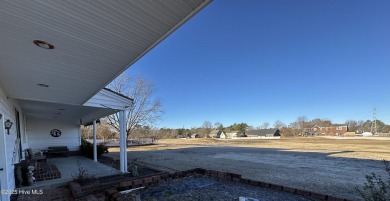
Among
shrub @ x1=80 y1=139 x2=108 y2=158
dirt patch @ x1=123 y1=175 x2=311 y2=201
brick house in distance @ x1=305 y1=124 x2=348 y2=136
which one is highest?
dirt patch @ x1=123 y1=175 x2=311 y2=201

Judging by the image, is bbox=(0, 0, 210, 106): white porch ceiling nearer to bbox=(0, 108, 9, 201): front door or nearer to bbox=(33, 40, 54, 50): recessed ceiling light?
bbox=(33, 40, 54, 50): recessed ceiling light

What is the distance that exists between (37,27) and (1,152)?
3.68 metres

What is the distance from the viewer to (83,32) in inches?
85.6

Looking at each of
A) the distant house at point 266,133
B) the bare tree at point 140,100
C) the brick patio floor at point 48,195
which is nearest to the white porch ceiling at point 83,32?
the brick patio floor at point 48,195

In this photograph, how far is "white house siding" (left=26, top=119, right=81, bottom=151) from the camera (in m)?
12.4

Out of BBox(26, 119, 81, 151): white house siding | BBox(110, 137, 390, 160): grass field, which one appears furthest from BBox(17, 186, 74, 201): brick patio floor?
BBox(110, 137, 390, 160): grass field

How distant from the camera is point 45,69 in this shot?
11.5 feet

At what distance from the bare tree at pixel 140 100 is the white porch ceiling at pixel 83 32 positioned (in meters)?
18.0

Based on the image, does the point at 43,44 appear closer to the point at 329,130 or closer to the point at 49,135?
the point at 49,135

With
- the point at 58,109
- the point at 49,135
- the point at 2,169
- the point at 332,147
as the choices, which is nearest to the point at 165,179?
the point at 2,169

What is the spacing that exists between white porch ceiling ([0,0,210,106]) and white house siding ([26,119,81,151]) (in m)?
10.8

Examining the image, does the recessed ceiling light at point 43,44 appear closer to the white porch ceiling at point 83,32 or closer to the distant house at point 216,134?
the white porch ceiling at point 83,32

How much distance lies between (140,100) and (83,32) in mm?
20881

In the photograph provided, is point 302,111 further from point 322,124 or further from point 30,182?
point 30,182
